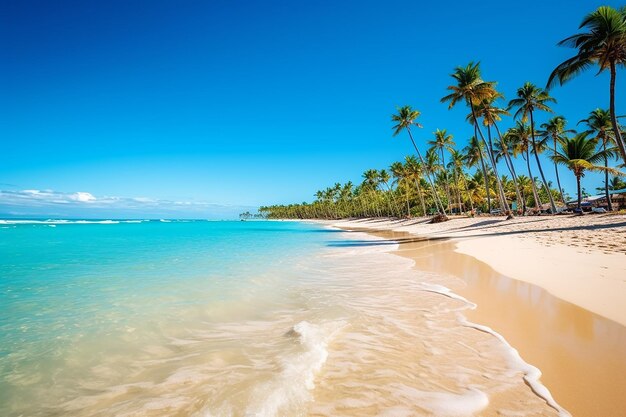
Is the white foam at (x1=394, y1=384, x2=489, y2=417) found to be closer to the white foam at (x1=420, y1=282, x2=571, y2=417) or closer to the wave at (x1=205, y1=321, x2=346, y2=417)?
the white foam at (x1=420, y1=282, x2=571, y2=417)

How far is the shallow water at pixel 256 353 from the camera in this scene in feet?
9.91

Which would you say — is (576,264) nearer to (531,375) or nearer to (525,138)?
(531,375)

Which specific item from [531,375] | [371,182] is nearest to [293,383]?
[531,375]

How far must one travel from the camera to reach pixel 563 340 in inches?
157

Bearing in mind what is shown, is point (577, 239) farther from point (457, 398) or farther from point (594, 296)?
point (457, 398)

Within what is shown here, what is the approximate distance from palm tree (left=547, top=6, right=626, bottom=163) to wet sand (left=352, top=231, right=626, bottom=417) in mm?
17742

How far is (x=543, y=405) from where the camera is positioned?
8.61 feet

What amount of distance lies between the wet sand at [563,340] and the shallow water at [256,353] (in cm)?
30

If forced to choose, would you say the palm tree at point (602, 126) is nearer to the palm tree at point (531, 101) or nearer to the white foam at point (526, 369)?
the palm tree at point (531, 101)

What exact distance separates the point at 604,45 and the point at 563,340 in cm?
2171

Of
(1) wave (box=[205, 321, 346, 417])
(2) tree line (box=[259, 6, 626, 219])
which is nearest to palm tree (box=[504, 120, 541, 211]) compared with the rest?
(2) tree line (box=[259, 6, 626, 219])

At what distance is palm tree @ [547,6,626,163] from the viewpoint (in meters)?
16.3

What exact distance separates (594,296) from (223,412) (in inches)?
270

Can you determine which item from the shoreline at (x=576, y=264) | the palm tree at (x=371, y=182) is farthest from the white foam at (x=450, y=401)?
the palm tree at (x=371, y=182)
